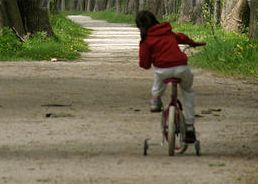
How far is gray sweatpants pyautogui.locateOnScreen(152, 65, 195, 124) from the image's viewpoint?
8875 mm

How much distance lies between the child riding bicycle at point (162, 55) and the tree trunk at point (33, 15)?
17677 millimetres

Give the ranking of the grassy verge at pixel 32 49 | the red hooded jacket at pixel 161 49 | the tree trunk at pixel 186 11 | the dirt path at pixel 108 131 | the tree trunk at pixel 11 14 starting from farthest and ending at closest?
the tree trunk at pixel 186 11 < the tree trunk at pixel 11 14 < the grassy verge at pixel 32 49 < the red hooded jacket at pixel 161 49 < the dirt path at pixel 108 131

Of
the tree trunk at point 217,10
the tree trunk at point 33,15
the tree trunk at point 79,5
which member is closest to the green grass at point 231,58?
the tree trunk at point 33,15

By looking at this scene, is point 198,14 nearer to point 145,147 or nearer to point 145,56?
point 145,147

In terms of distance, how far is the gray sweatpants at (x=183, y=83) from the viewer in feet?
29.1

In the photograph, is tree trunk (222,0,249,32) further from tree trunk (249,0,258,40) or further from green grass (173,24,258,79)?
green grass (173,24,258,79)

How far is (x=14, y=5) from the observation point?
2497cm

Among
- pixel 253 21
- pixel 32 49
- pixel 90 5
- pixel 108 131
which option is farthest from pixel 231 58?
pixel 90 5

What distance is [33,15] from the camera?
2669cm

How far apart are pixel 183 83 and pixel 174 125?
43 centimetres

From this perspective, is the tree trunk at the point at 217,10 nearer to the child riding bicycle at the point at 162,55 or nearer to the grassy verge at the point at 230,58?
the grassy verge at the point at 230,58

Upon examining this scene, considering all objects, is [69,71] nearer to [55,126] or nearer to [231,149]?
[55,126]

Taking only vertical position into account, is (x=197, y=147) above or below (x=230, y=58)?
above

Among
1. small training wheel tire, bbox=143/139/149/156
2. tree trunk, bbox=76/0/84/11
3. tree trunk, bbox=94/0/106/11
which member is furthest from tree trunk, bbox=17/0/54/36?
tree trunk, bbox=76/0/84/11
